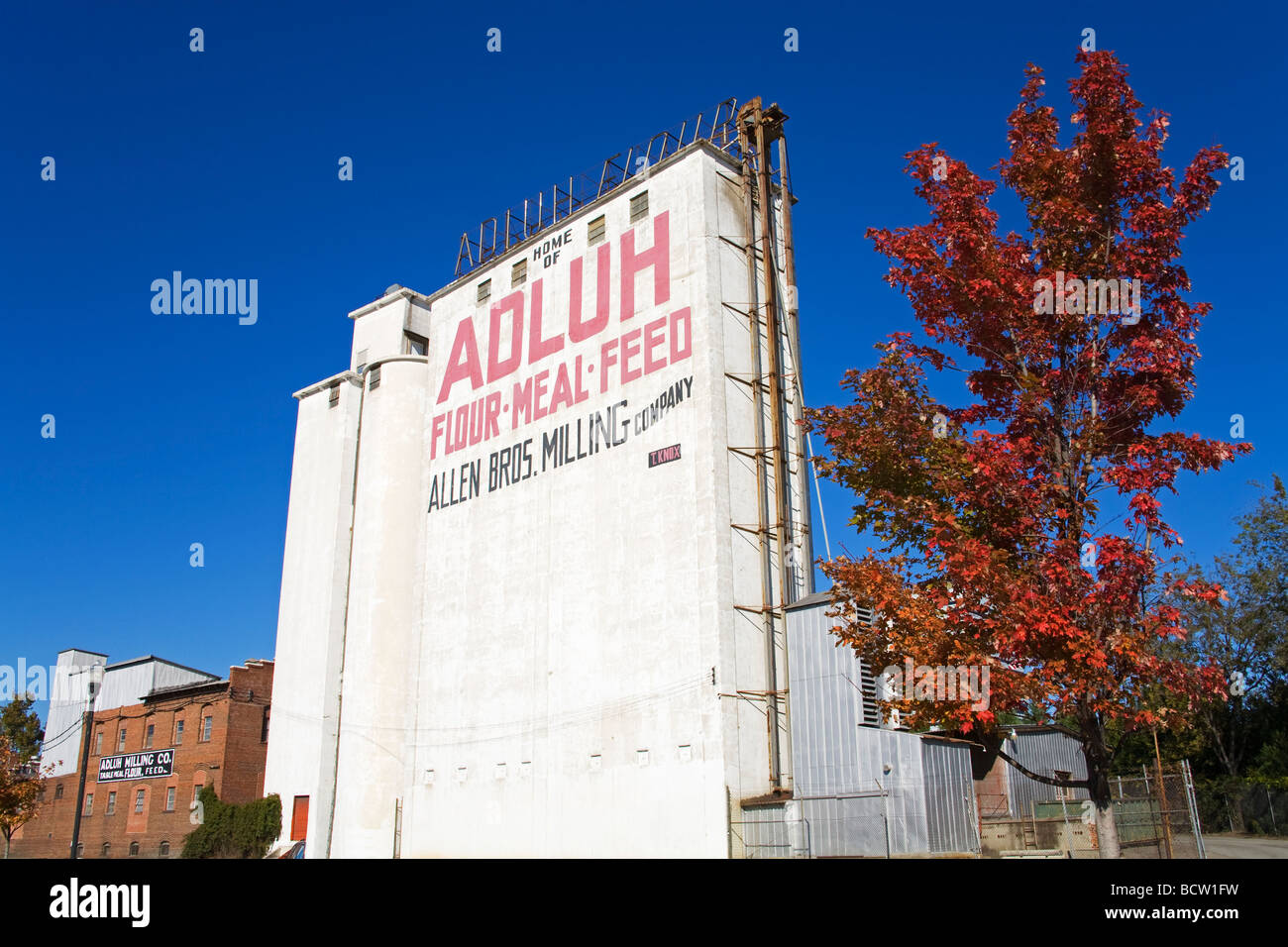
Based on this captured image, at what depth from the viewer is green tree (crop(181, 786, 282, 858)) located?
145 feet

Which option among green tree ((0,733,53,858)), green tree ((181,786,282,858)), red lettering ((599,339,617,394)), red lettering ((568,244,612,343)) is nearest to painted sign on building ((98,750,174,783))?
green tree ((181,786,282,858))

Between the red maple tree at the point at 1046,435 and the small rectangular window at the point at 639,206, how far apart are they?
869 inches

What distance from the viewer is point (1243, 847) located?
121ft

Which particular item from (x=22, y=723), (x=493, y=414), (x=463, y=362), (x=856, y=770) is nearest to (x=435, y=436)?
(x=463, y=362)

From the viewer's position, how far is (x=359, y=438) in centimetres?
4800

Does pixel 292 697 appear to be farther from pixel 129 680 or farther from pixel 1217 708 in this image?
pixel 1217 708

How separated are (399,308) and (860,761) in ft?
108

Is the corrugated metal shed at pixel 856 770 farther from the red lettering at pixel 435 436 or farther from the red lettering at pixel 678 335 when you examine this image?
the red lettering at pixel 435 436

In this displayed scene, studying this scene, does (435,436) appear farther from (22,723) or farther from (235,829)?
(22,723)

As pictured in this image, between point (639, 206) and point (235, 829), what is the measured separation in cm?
3308

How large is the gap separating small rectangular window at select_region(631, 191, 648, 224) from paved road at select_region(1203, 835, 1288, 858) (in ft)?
92.4

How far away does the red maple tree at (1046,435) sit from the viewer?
12969mm

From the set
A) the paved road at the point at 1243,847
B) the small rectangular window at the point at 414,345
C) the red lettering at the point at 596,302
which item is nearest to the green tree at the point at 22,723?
the small rectangular window at the point at 414,345
